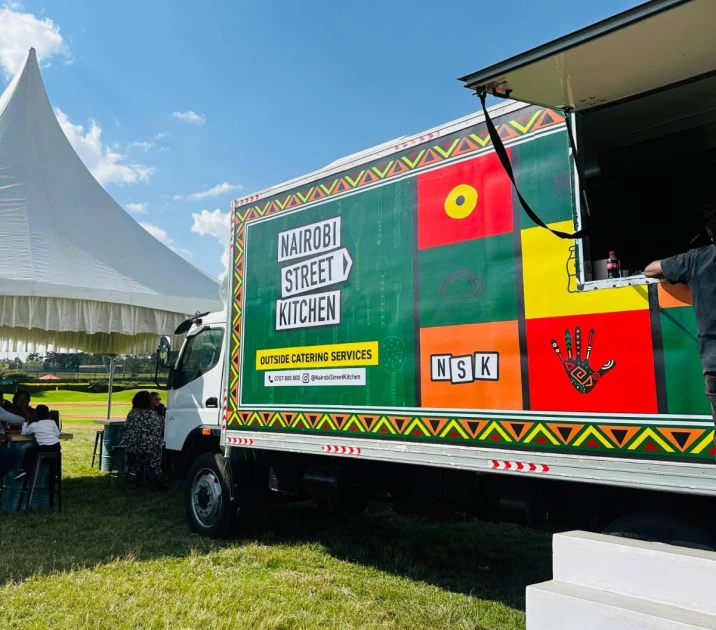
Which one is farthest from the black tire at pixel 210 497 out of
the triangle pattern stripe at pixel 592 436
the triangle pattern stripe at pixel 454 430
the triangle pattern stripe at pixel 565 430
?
the triangle pattern stripe at pixel 592 436

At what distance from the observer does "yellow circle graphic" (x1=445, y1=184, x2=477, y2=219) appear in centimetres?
371

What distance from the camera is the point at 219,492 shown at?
18.1 feet

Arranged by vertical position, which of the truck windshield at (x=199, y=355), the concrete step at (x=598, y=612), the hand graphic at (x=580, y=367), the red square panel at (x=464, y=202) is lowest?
the concrete step at (x=598, y=612)

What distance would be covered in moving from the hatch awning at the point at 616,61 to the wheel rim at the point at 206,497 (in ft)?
14.0

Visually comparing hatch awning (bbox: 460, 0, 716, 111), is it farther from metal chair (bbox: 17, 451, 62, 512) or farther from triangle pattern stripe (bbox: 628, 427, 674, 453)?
metal chair (bbox: 17, 451, 62, 512)

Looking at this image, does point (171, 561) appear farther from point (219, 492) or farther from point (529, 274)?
point (529, 274)

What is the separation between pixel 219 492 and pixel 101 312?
339cm

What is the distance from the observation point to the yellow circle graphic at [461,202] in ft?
12.2

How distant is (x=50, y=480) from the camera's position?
7188 mm

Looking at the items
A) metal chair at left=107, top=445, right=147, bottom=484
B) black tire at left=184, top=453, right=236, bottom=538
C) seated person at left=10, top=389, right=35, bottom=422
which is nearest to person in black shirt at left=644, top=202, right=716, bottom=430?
black tire at left=184, top=453, right=236, bottom=538

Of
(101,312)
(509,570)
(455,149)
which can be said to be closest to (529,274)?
(455,149)

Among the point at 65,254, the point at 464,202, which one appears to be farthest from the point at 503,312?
the point at 65,254

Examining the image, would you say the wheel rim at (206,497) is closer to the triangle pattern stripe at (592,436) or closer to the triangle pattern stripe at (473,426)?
the triangle pattern stripe at (473,426)

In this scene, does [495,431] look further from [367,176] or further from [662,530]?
[367,176]
